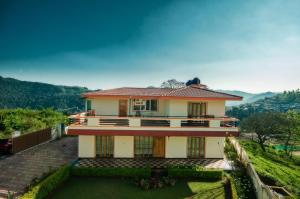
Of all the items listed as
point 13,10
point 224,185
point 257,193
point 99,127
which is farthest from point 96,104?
point 13,10

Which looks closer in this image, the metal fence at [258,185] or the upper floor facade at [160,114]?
the metal fence at [258,185]

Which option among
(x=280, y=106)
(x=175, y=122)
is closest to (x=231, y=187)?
(x=175, y=122)

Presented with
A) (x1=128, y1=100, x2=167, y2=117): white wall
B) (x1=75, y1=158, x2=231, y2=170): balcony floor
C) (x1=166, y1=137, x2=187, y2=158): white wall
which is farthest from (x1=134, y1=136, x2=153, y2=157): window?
(x1=128, y1=100, x2=167, y2=117): white wall

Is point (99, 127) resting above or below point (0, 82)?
below

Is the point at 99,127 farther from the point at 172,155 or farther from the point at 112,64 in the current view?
the point at 112,64

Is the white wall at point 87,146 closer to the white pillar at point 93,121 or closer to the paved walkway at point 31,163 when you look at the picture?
the paved walkway at point 31,163

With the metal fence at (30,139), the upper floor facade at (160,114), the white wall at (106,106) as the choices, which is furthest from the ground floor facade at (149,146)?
the metal fence at (30,139)
